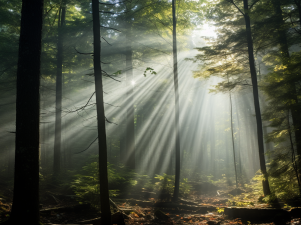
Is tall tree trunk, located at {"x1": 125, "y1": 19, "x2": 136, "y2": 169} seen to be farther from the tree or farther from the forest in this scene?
the tree

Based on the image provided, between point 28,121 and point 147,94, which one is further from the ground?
point 147,94

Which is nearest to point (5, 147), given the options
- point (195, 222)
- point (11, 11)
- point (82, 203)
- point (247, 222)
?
point (11, 11)

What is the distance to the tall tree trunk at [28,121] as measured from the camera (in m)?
4.71

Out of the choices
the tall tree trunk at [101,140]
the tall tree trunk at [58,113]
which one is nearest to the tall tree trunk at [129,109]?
the tall tree trunk at [58,113]

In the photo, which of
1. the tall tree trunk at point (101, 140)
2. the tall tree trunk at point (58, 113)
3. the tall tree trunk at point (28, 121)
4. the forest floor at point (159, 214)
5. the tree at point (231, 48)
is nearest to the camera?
the tall tree trunk at point (28, 121)

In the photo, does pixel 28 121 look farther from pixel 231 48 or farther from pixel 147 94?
pixel 147 94

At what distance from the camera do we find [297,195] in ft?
26.7

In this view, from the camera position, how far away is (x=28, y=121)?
16.1 ft

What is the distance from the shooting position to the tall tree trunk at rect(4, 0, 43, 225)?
4.71m

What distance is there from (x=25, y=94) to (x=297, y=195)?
11270mm

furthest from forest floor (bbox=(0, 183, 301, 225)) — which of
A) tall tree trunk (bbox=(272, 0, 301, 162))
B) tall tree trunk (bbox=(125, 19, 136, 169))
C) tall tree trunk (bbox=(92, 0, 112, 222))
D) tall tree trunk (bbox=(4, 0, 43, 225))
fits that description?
tall tree trunk (bbox=(125, 19, 136, 169))

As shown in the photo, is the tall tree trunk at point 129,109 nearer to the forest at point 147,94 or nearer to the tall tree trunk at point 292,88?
the forest at point 147,94

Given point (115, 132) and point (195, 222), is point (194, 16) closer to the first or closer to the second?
point (195, 222)

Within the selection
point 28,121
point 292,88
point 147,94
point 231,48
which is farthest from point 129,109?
point 292,88
